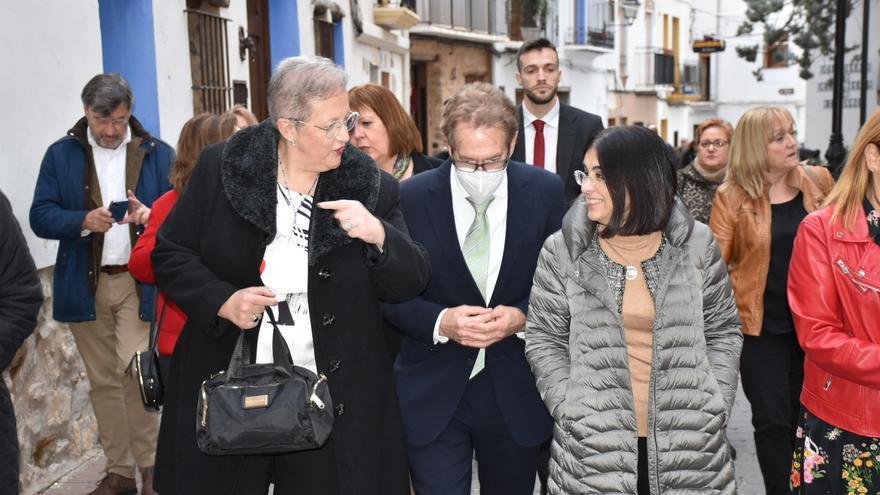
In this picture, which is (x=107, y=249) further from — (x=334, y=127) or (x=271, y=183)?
(x=334, y=127)

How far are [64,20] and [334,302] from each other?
13.4 feet

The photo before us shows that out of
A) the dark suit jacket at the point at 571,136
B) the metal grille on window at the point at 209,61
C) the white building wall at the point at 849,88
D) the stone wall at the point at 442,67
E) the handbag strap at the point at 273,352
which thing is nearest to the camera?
the handbag strap at the point at 273,352

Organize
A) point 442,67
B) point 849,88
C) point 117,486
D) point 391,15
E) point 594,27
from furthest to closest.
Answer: point 594,27 < point 442,67 < point 849,88 < point 391,15 < point 117,486

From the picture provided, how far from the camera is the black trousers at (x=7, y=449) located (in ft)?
11.6

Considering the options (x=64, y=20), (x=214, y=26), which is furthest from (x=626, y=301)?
(x=214, y=26)

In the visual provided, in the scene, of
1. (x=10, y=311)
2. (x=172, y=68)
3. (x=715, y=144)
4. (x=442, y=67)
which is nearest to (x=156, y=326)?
(x=10, y=311)

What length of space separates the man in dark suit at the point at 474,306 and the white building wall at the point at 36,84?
10.0ft

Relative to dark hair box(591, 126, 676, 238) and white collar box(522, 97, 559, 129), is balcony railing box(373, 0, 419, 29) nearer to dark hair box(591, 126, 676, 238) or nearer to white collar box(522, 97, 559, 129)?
white collar box(522, 97, 559, 129)

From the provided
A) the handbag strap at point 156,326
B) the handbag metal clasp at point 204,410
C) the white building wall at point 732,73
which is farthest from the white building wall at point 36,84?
the white building wall at point 732,73

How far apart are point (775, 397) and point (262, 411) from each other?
2.77 meters

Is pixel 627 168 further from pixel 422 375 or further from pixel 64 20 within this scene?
pixel 64 20

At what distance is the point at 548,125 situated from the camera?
6488mm

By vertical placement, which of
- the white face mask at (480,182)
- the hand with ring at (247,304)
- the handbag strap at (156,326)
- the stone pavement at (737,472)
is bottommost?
the stone pavement at (737,472)

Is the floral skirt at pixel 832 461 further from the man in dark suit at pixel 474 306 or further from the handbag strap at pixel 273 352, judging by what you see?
the handbag strap at pixel 273 352
